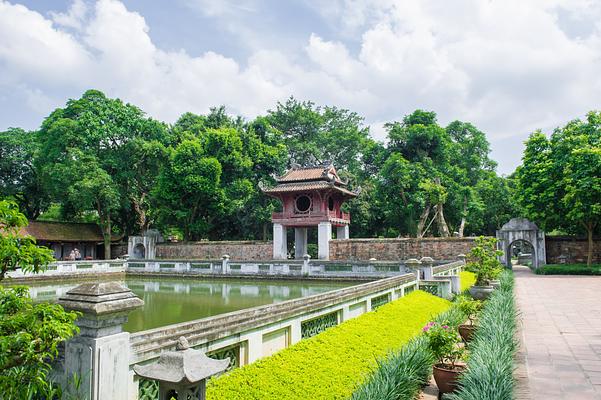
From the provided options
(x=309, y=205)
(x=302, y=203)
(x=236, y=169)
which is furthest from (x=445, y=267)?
(x=236, y=169)

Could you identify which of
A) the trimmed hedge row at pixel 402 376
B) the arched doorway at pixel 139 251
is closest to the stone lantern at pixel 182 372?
the trimmed hedge row at pixel 402 376

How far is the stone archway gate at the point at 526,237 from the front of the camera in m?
27.8

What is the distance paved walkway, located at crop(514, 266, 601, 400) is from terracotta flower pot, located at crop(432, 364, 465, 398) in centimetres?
79

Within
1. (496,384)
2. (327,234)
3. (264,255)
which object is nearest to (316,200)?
(327,234)

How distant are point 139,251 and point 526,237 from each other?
27.8m

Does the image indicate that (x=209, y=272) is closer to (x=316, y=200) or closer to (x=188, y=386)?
(x=316, y=200)

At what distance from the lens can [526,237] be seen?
1105 inches

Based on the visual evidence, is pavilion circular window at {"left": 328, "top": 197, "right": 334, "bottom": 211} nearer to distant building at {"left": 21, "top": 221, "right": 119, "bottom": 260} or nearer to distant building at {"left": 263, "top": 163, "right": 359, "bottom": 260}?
distant building at {"left": 263, "top": 163, "right": 359, "bottom": 260}

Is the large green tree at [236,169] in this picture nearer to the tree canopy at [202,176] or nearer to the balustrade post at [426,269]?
the tree canopy at [202,176]

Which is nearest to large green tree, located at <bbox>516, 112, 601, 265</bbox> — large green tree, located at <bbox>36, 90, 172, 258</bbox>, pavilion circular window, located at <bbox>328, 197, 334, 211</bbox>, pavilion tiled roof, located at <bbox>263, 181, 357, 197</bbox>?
pavilion tiled roof, located at <bbox>263, 181, 357, 197</bbox>

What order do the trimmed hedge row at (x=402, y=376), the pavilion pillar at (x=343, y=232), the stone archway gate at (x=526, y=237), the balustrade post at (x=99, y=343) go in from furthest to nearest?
the pavilion pillar at (x=343, y=232)
the stone archway gate at (x=526, y=237)
the trimmed hedge row at (x=402, y=376)
the balustrade post at (x=99, y=343)

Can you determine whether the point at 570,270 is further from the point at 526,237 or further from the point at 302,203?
the point at 302,203

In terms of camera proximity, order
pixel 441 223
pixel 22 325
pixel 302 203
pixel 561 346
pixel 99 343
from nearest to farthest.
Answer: pixel 22 325
pixel 99 343
pixel 561 346
pixel 302 203
pixel 441 223

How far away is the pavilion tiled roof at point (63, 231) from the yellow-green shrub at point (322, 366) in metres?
30.4
